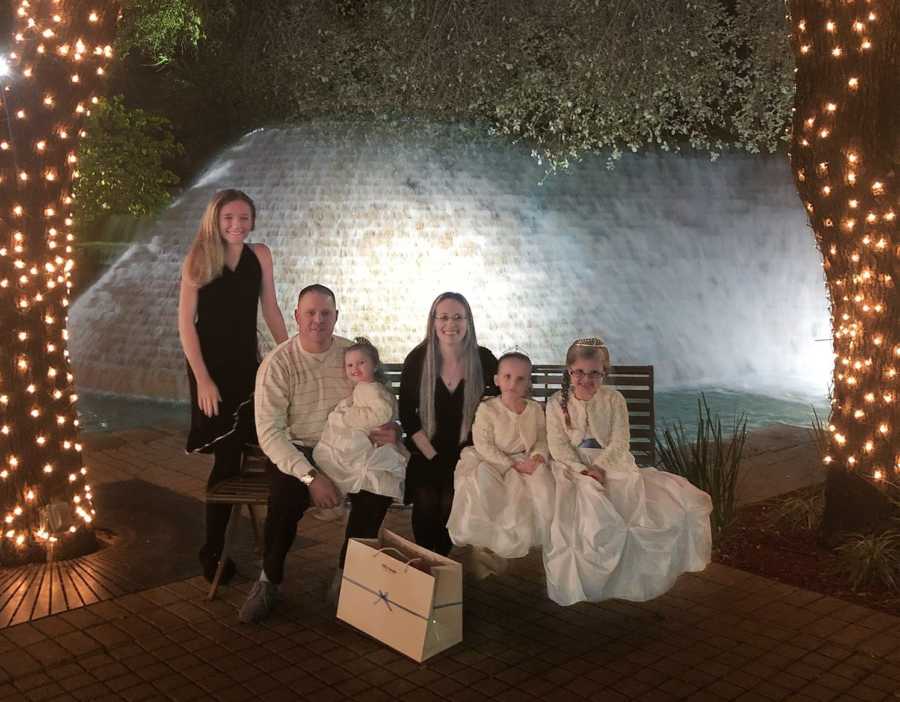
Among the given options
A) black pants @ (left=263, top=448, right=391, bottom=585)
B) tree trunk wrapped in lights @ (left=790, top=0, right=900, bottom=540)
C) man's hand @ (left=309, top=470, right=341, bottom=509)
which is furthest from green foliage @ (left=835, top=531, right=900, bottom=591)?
black pants @ (left=263, top=448, right=391, bottom=585)

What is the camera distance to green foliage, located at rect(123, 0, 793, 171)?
1116cm

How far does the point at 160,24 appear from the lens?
13.5 m

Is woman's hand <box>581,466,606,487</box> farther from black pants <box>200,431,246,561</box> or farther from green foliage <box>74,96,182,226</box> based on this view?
green foliage <box>74,96,182,226</box>

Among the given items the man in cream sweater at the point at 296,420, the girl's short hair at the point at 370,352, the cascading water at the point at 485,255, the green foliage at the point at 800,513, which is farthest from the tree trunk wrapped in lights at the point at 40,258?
the cascading water at the point at 485,255

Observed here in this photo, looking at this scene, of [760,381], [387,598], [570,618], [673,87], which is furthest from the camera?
[760,381]

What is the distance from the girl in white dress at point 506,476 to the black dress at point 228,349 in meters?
1.35

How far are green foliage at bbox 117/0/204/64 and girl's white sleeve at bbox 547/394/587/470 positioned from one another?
363 inches

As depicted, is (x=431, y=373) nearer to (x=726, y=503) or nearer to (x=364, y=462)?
(x=364, y=462)

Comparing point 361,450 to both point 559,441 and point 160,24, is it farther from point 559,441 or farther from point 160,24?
point 160,24

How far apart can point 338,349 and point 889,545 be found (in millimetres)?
3265

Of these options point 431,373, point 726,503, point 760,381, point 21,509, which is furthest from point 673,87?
point 21,509

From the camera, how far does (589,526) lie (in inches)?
187

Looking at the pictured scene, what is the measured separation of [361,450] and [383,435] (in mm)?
148

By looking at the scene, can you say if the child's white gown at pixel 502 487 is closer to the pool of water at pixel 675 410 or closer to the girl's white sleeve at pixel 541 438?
the girl's white sleeve at pixel 541 438
